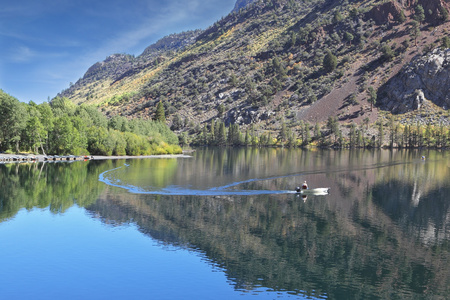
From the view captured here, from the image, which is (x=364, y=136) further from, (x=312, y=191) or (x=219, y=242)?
(x=219, y=242)

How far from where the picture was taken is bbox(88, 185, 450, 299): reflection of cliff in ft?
69.4

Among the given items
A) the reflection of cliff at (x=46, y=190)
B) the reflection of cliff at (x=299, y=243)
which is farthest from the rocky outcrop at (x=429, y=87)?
the reflection of cliff at (x=46, y=190)

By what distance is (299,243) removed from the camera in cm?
2767

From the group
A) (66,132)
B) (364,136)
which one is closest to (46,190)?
(66,132)

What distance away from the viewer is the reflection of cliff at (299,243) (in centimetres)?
2114

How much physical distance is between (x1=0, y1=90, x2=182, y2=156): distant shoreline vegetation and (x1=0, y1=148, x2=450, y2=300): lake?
47.9 meters

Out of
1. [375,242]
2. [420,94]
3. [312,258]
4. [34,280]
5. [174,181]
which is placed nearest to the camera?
[34,280]

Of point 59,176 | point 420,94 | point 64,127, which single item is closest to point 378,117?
point 420,94

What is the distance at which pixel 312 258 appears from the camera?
24734mm

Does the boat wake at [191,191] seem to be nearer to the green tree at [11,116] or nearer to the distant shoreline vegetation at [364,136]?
the green tree at [11,116]

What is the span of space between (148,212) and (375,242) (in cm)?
2177

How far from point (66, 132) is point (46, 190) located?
55.4 meters

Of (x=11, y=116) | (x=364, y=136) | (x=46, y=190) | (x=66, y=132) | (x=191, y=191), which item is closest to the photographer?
(x=46, y=190)

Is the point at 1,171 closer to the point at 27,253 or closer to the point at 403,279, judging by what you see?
the point at 27,253
